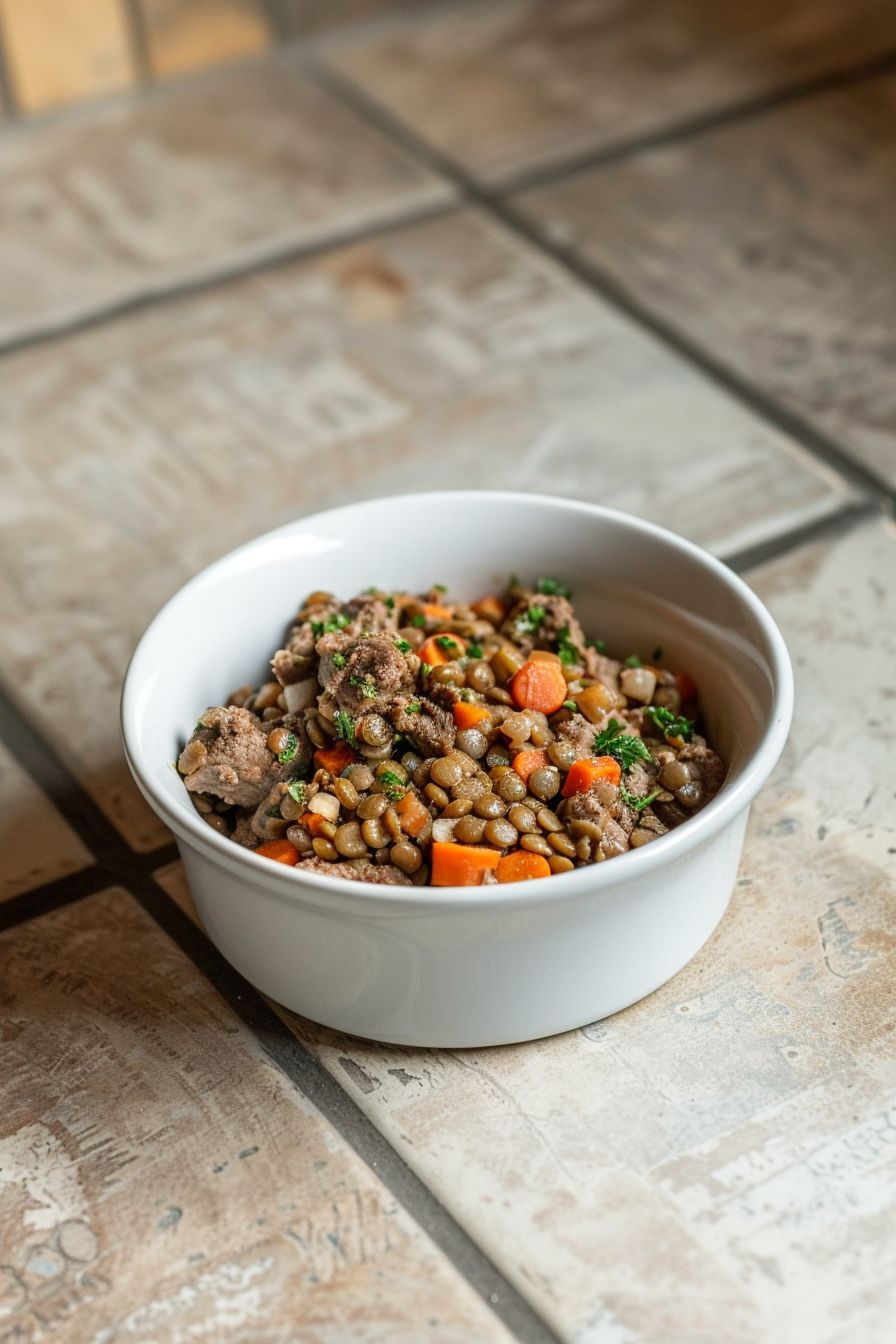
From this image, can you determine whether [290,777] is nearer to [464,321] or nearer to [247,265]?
[464,321]

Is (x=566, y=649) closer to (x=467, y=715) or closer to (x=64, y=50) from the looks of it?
(x=467, y=715)

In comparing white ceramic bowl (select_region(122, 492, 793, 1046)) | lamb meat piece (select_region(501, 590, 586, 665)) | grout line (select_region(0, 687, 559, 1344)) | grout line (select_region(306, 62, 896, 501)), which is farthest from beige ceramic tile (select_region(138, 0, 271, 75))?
lamb meat piece (select_region(501, 590, 586, 665))

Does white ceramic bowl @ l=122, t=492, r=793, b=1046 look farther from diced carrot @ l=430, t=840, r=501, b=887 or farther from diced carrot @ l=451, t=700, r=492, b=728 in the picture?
diced carrot @ l=451, t=700, r=492, b=728

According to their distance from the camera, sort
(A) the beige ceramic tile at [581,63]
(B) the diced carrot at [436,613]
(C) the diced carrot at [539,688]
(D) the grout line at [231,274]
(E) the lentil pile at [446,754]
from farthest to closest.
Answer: (A) the beige ceramic tile at [581,63]
(D) the grout line at [231,274]
(B) the diced carrot at [436,613]
(C) the diced carrot at [539,688]
(E) the lentil pile at [446,754]

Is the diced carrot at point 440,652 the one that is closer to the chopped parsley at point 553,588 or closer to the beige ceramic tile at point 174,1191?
the chopped parsley at point 553,588

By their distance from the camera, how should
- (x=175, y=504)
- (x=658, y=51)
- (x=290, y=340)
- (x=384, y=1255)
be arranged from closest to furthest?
(x=384, y=1255)
(x=175, y=504)
(x=290, y=340)
(x=658, y=51)

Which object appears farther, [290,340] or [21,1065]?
[290,340]

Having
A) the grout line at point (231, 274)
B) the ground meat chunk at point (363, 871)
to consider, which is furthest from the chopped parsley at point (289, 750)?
the grout line at point (231, 274)

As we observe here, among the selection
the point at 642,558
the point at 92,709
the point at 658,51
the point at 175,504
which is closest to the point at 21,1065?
the point at 92,709
